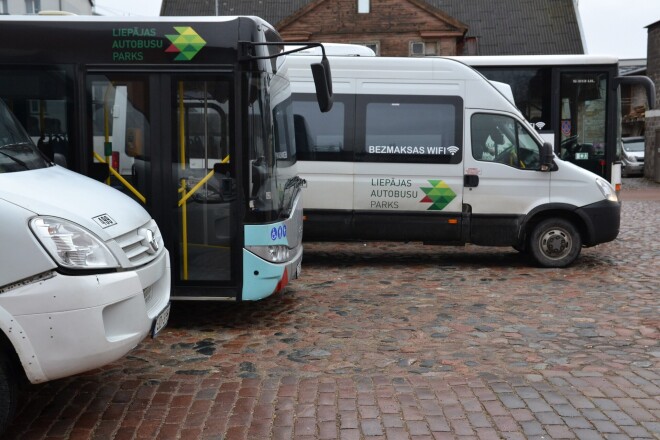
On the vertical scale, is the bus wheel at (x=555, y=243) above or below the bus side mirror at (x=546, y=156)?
below

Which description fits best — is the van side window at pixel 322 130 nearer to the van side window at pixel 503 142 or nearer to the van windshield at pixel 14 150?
the van side window at pixel 503 142

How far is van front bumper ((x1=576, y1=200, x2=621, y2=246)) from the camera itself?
431 inches

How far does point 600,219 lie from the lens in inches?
432

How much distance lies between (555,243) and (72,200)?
7.82m

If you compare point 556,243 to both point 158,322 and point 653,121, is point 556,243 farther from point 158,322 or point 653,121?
point 653,121

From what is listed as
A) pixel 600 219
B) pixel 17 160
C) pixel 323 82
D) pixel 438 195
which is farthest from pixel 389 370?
pixel 600 219

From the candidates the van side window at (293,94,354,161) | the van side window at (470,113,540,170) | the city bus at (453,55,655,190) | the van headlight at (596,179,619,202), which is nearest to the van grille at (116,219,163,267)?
the van side window at (293,94,354,161)

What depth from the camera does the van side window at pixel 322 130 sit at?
1119 centimetres

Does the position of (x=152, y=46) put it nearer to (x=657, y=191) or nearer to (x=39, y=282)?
(x=39, y=282)

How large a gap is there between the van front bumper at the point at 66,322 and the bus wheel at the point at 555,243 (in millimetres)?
7581

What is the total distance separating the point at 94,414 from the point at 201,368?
1.18m

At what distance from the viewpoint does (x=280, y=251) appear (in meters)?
7.51

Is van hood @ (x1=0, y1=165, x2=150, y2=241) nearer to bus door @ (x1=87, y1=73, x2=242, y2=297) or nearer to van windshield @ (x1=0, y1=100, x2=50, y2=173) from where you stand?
van windshield @ (x1=0, y1=100, x2=50, y2=173)

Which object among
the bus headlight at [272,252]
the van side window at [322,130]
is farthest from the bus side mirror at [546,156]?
the bus headlight at [272,252]
